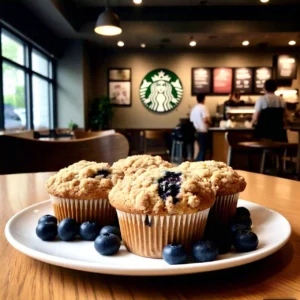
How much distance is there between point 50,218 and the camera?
25.9 inches

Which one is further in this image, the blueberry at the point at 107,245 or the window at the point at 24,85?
the window at the point at 24,85

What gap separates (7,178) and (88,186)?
0.86m

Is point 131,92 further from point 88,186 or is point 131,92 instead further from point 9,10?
point 88,186

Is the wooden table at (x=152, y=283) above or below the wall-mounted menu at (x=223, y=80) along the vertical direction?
below

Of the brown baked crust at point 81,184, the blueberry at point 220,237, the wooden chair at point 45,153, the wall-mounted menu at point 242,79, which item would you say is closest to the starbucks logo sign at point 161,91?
the wall-mounted menu at point 242,79

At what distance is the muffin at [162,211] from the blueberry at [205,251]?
0.18ft

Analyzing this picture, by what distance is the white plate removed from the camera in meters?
0.46

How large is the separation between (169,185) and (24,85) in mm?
7146

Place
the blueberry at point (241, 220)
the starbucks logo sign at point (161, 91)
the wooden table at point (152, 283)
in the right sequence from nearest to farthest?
the wooden table at point (152, 283) → the blueberry at point (241, 220) → the starbucks logo sign at point (161, 91)

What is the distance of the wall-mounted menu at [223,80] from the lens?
955 cm

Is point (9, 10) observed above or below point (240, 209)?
above

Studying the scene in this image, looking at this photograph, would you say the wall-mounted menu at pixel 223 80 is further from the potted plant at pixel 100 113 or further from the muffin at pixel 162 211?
the muffin at pixel 162 211

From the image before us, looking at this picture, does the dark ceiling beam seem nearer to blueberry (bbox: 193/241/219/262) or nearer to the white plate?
Answer: the white plate

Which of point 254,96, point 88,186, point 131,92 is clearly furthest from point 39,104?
point 88,186
